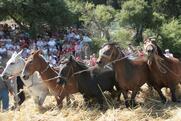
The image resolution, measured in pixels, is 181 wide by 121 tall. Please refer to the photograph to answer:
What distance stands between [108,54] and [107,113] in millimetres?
1320

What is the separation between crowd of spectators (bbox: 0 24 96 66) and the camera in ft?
65.5

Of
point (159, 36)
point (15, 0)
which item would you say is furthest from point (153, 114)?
point (159, 36)

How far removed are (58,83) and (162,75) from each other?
7.67 feet

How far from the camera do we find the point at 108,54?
9.66 metres

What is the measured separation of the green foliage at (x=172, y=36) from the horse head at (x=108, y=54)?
78.4 ft

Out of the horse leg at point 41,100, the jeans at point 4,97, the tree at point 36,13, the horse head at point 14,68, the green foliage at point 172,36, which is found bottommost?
the green foliage at point 172,36

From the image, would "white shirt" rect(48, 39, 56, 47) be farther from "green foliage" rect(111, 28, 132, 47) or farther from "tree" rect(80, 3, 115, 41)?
"green foliage" rect(111, 28, 132, 47)

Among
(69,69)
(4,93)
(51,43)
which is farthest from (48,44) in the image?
(69,69)

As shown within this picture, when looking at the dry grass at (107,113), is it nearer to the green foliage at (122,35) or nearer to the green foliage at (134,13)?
the green foliage at (122,35)

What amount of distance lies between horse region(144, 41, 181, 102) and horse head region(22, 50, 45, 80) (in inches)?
93.4

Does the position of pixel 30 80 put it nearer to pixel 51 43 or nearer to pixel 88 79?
pixel 88 79

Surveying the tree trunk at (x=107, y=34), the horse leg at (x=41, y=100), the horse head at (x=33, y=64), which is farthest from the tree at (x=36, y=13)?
the horse head at (x=33, y=64)

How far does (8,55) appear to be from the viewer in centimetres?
1869

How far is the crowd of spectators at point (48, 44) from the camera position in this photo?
65.5 feet
